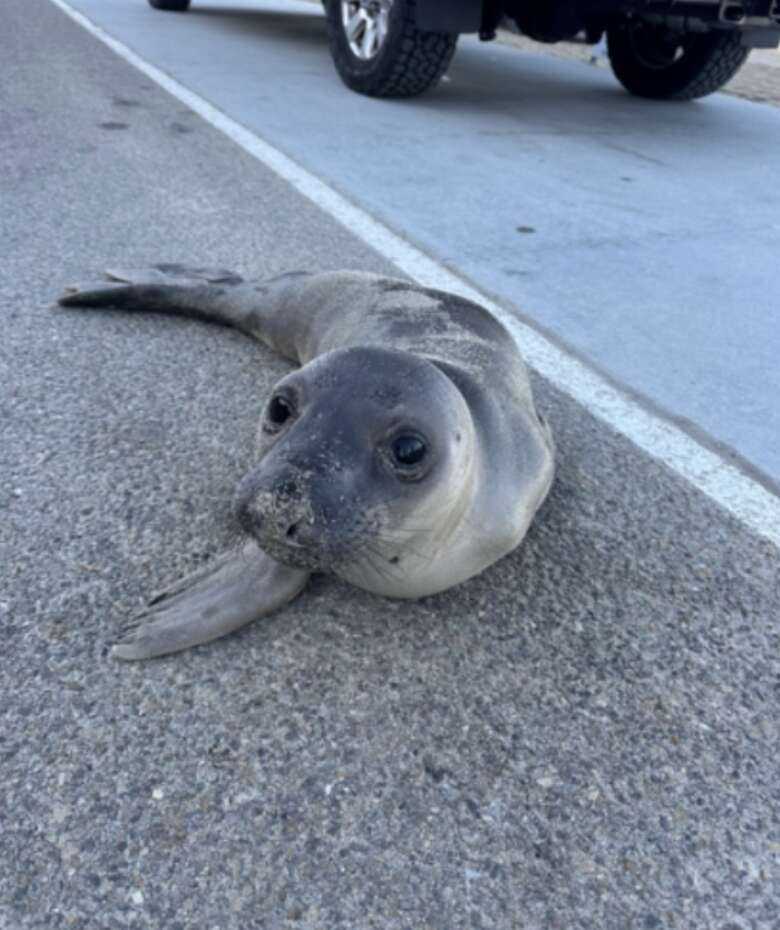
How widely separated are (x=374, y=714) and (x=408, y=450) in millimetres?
524

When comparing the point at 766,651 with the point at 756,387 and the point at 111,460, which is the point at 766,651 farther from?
the point at 111,460

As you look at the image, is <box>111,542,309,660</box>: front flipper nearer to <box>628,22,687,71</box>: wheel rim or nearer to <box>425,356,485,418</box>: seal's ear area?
<box>425,356,485,418</box>: seal's ear area

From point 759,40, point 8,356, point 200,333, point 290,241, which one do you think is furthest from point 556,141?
point 8,356

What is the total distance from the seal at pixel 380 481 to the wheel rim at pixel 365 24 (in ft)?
17.1

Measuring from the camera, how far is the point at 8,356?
3082 mm

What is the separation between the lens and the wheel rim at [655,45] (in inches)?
316

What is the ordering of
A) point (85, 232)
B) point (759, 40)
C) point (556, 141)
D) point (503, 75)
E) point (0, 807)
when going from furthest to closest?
point (503, 75)
point (759, 40)
point (556, 141)
point (85, 232)
point (0, 807)

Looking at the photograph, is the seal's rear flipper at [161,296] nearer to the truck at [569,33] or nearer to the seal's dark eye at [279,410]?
the seal's dark eye at [279,410]

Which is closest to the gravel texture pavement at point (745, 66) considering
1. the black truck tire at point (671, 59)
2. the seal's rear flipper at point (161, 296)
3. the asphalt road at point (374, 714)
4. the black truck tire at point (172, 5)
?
the black truck tire at point (671, 59)

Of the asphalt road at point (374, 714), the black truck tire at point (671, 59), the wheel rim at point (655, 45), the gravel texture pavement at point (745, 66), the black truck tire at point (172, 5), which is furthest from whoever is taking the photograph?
the black truck tire at point (172, 5)

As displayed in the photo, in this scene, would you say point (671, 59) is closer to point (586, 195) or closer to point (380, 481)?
point (586, 195)

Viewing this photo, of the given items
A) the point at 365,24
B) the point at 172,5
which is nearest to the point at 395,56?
the point at 365,24

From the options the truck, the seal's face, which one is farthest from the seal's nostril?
the truck

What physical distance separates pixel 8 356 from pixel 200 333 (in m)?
Result: 0.67
